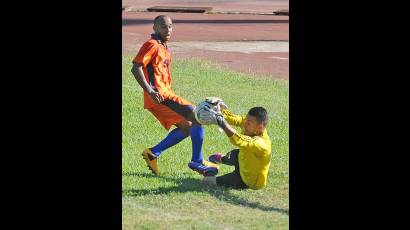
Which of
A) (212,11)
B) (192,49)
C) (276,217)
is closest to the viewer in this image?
(276,217)

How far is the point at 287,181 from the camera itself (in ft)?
30.0

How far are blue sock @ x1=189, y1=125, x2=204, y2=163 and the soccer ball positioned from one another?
0.06 m

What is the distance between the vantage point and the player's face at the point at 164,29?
9180 millimetres

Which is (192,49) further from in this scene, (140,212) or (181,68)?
(140,212)

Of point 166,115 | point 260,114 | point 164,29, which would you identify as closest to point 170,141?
point 166,115

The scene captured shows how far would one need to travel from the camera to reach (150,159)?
30.2 feet

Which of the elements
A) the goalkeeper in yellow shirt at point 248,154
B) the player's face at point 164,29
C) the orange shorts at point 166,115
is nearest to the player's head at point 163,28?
the player's face at point 164,29

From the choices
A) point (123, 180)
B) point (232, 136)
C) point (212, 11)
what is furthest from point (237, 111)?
point (212, 11)

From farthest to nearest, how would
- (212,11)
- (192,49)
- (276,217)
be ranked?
1. (212,11)
2. (192,49)
3. (276,217)

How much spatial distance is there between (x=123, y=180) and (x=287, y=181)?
1106 mm

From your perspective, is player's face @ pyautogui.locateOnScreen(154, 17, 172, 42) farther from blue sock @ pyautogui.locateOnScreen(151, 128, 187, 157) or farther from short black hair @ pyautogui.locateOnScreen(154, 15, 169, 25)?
blue sock @ pyautogui.locateOnScreen(151, 128, 187, 157)

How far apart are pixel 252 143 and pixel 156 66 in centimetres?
83

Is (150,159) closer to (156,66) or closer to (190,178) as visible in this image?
(190,178)

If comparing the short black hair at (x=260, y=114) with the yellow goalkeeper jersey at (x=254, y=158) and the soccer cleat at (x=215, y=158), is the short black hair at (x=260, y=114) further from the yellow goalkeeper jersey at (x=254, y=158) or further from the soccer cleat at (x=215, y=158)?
the soccer cleat at (x=215, y=158)
